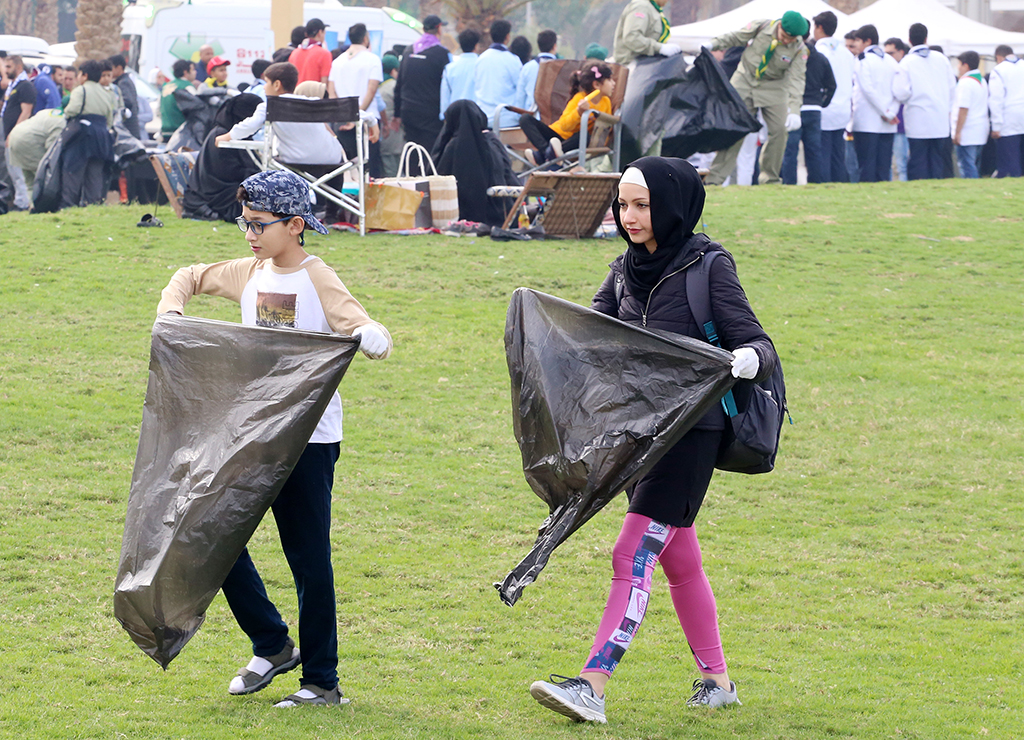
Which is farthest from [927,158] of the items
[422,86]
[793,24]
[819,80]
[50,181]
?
[50,181]

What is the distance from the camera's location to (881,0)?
23172 mm

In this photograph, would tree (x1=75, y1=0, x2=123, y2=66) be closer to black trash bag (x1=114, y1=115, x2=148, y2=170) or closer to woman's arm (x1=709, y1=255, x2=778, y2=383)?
black trash bag (x1=114, y1=115, x2=148, y2=170)

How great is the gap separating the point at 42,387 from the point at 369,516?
288cm

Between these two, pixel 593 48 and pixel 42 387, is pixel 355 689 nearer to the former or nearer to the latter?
pixel 42 387

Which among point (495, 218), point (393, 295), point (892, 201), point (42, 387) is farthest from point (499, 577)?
point (892, 201)

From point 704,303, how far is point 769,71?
11835mm

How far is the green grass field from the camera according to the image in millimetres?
4121

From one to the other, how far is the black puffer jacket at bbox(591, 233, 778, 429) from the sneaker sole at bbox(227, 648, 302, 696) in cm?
147

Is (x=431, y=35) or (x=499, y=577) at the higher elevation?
(x=431, y=35)

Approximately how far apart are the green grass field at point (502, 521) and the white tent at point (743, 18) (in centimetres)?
1029

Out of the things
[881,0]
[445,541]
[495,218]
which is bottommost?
[445,541]

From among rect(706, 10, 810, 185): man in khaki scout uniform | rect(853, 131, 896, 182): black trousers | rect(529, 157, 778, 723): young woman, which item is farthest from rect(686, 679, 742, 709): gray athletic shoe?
rect(853, 131, 896, 182): black trousers

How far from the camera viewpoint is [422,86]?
15031 mm

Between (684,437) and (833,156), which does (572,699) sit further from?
(833,156)
